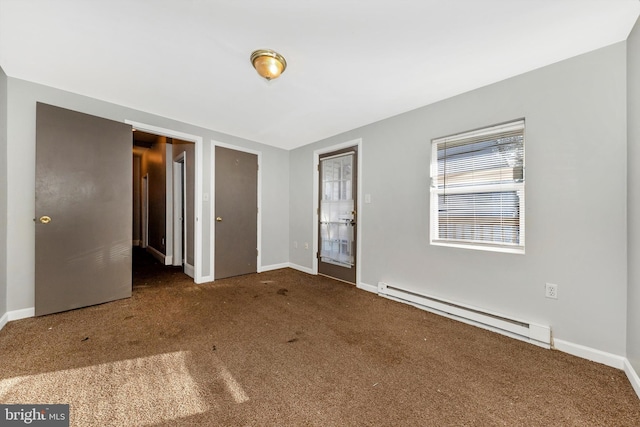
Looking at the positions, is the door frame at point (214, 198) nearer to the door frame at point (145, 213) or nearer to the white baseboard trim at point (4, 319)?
the white baseboard trim at point (4, 319)

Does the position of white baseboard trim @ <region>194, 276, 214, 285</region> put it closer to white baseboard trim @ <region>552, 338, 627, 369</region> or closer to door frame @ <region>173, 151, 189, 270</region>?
door frame @ <region>173, 151, 189, 270</region>

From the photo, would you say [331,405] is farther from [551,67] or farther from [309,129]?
[309,129]

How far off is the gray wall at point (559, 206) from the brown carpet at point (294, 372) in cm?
34

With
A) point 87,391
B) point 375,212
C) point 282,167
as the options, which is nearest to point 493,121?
point 375,212

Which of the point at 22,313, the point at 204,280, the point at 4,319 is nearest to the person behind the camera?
the point at 4,319

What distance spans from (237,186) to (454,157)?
10.3ft

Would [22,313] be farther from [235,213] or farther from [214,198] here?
[235,213]

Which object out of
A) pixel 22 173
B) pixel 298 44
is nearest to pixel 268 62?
pixel 298 44

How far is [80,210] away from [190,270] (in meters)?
1.72

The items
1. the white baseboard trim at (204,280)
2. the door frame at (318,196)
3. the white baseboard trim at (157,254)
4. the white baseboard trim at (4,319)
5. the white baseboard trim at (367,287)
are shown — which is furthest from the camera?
the white baseboard trim at (157,254)

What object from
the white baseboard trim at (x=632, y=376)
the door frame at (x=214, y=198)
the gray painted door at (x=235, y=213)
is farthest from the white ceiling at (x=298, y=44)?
the white baseboard trim at (x=632, y=376)

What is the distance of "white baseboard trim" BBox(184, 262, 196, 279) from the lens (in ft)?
12.3

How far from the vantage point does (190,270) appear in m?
3.91

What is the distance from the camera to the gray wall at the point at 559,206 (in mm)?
1710
